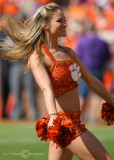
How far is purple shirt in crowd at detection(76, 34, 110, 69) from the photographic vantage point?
31.3ft

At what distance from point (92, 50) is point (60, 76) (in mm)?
5397

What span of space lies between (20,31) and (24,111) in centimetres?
683

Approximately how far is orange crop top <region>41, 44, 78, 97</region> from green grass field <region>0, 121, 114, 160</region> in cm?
236

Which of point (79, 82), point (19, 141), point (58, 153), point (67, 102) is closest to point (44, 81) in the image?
point (67, 102)

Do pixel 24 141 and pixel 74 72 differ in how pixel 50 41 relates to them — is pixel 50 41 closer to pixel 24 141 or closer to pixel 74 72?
pixel 74 72

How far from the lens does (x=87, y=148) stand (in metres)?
4.12

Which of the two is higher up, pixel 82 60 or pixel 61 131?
pixel 82 60

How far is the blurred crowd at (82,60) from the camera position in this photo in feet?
31.7

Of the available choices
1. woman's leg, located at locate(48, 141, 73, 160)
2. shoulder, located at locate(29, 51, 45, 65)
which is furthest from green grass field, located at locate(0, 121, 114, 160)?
shoulder, located at locate(29, 51, 45, 65)

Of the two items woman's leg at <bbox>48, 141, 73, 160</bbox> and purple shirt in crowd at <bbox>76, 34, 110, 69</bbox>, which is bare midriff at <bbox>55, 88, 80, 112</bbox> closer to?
woman's leg at <bbox>48, 141, 73, 160</bbox>

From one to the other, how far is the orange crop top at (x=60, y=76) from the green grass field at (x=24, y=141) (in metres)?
2.36

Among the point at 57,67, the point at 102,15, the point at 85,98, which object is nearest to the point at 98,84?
the point at 57,67

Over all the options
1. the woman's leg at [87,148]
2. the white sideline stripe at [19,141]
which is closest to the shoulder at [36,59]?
the woman's leg at [87,148]

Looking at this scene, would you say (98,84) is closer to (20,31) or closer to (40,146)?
(20,31)
